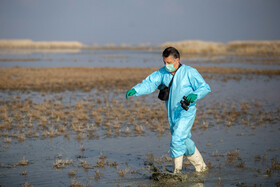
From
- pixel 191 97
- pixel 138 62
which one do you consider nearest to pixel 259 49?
pixel 138 62

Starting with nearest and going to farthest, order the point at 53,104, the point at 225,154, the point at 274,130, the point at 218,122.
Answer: the point at 225,154, the point at 274,130, the point at 218,122, the point at 53,104

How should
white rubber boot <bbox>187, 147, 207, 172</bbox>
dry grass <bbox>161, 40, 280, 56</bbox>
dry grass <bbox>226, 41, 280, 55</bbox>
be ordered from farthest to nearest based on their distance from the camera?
dry grass <bbox>161, 40, 280, 56</bbox>, dry grass <bbox>226, 41, 280, 55</bbox>, white rubber boot <bbox>187, 147, 207, 172</bbox>

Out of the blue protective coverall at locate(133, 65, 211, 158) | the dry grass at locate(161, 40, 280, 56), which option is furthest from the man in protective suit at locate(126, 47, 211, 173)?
the dry grass at locate(161, 40, 280, 56)

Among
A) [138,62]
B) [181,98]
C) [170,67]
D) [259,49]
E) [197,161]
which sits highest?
[259,49]

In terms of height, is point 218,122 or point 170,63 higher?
point 170,63

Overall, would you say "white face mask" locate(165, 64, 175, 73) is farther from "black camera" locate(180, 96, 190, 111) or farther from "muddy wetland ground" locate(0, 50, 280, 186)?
"muddy wetland ground" locate(0, 50, 280, 186)

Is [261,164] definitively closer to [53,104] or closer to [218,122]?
[218,122]

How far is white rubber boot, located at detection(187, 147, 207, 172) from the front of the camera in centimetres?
594

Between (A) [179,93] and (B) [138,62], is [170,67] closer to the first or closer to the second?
(A) [179,93]

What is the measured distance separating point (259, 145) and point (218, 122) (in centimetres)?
244

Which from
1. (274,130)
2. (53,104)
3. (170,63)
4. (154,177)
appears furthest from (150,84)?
(53,104)

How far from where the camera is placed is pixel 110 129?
9547 mm

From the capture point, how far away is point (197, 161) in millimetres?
6004

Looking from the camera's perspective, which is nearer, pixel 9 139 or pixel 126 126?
pixel 9 139
